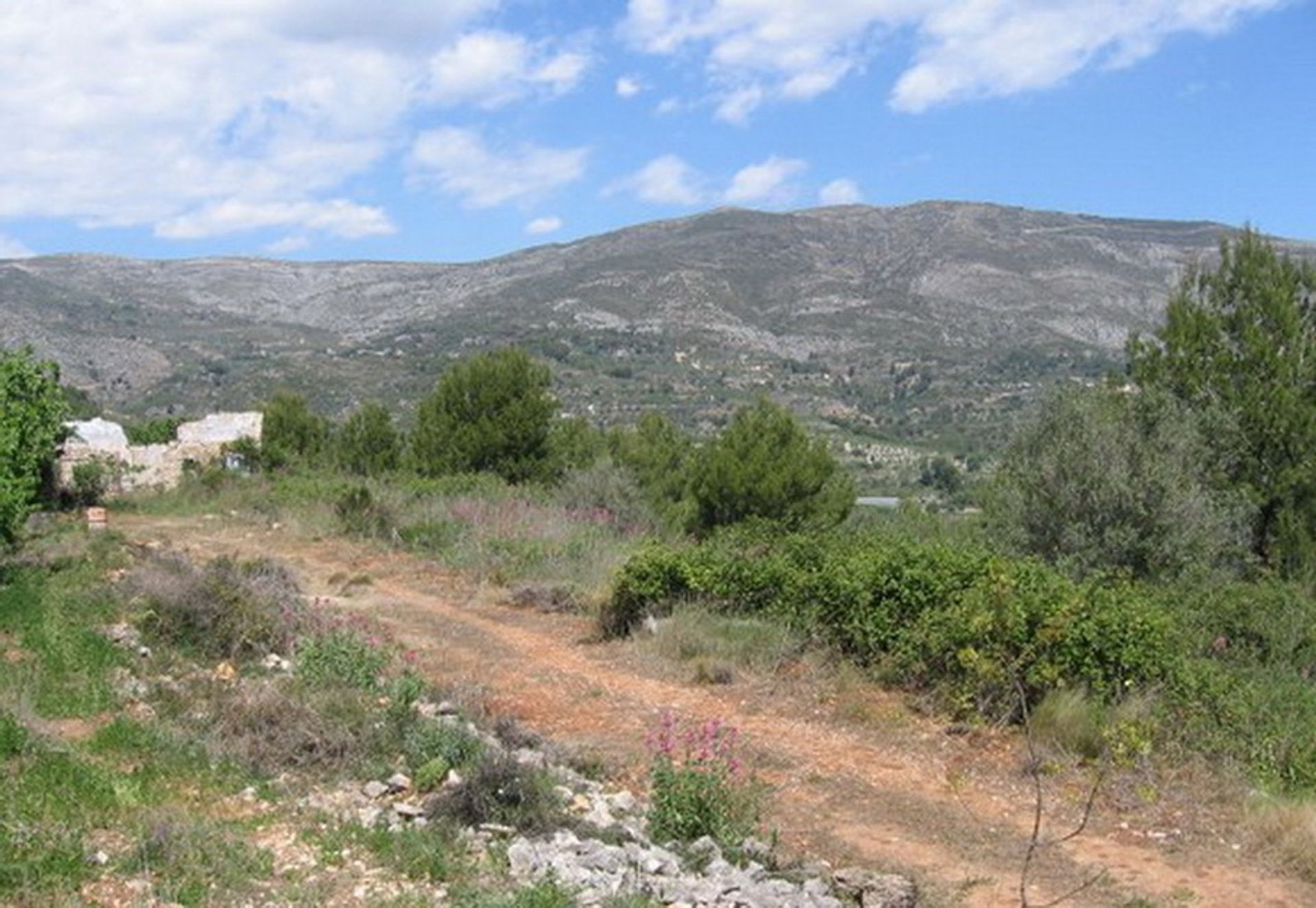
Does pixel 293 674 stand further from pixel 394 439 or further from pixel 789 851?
pixel 394 439

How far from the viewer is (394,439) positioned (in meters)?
34.6

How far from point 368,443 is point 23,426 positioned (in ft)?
47.5

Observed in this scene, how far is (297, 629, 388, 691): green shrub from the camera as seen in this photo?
993cm

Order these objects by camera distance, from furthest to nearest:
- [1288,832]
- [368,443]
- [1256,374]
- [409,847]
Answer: [368,443], [1256,374], [1288,832], [409,847]

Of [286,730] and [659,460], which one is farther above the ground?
[659,460]

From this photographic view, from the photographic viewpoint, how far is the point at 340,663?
406 inches

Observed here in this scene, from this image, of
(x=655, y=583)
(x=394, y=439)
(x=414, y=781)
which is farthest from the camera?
(x=394, y=439)

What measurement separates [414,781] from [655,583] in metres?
5.66

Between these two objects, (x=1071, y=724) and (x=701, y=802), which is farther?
(x=1071, y=724)

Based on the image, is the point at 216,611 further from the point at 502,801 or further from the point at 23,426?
the point at 23,426

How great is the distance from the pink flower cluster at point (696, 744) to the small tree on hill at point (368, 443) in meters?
23.9

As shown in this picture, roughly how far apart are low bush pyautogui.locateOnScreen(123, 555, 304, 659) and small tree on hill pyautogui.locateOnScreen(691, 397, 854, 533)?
1097 cm

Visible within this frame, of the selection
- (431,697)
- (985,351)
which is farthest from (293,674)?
(985,351)

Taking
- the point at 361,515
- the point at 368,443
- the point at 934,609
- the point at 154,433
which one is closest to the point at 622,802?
the point at 934,609
